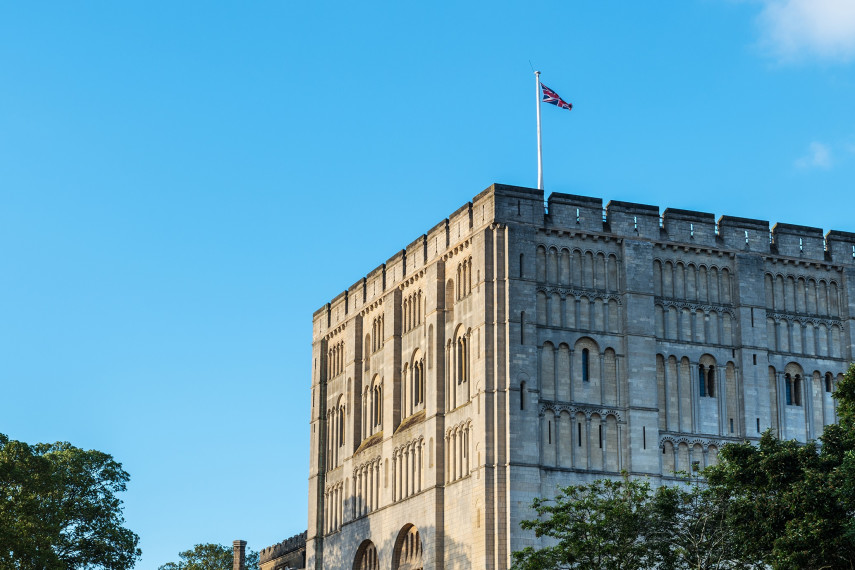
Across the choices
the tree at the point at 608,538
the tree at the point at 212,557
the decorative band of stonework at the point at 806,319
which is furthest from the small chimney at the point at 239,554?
the tree at the point at 608,538

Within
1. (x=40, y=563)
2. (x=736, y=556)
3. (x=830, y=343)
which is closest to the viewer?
(x=736, y=556)

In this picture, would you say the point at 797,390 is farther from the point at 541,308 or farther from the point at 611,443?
the point at 541,308

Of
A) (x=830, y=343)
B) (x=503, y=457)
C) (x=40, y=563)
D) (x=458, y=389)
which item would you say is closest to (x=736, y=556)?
(x=503, y=457)

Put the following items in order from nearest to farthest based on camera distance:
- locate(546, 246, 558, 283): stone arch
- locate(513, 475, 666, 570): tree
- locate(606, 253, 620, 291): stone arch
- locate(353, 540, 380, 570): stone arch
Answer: locate(513, 475, 666, 570): tree < locate(546, 246, 558, 283): stone arch < locate(606, 253, 620, 291): stone arch < locate(353, 540, 380, 570): stone arch

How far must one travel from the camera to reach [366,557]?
8000 cm

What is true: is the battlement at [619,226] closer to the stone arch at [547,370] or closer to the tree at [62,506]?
the stone arch at [547,370]

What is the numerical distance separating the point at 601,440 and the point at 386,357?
1550 centimetres

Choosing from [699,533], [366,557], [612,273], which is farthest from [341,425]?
[699,533]

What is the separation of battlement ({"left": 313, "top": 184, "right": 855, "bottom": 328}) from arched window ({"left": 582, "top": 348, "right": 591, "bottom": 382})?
6001mm

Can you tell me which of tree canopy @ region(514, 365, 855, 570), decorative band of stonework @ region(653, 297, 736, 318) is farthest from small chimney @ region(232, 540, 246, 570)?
tree canopy @ region(514, 365, 855, 570)

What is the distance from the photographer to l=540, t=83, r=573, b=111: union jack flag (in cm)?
7325

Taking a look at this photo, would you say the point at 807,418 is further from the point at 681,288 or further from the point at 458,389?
the point at 458,389

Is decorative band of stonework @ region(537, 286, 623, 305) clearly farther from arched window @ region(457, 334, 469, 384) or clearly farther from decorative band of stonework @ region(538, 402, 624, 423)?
decorative band of stonework @ region(538, 402, 624, 423)

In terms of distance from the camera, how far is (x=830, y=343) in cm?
7538
